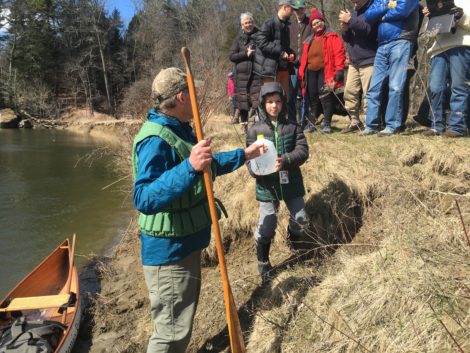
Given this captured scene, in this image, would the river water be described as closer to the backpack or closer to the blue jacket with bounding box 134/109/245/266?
Result: the backpack

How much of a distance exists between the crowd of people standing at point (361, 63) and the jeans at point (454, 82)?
0.01 meters

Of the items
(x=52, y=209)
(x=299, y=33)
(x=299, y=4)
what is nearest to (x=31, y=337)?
(x=299, y=4)

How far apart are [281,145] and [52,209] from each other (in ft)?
28.8

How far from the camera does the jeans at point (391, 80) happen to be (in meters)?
5.03

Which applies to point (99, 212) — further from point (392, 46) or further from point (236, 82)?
point (392, 46)

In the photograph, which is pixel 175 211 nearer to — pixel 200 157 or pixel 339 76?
pixel 200 157

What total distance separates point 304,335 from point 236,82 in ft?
16.7

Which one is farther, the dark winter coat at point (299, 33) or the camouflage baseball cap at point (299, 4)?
Result: the dark winter coat at point (299, 33)

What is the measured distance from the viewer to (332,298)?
283 cm

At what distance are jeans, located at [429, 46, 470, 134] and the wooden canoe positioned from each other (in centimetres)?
495

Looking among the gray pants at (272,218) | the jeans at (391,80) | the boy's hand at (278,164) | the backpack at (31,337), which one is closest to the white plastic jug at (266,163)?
the boy's hand at (278,164)

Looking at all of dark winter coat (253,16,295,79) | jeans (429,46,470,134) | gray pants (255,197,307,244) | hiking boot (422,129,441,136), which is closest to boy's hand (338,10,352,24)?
dark winter coat (253,16,295,79)

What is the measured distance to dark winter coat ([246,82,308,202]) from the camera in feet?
11.9

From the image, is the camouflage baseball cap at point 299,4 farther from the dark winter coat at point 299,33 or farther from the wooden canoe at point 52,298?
the wooden canoe at point 52,298
